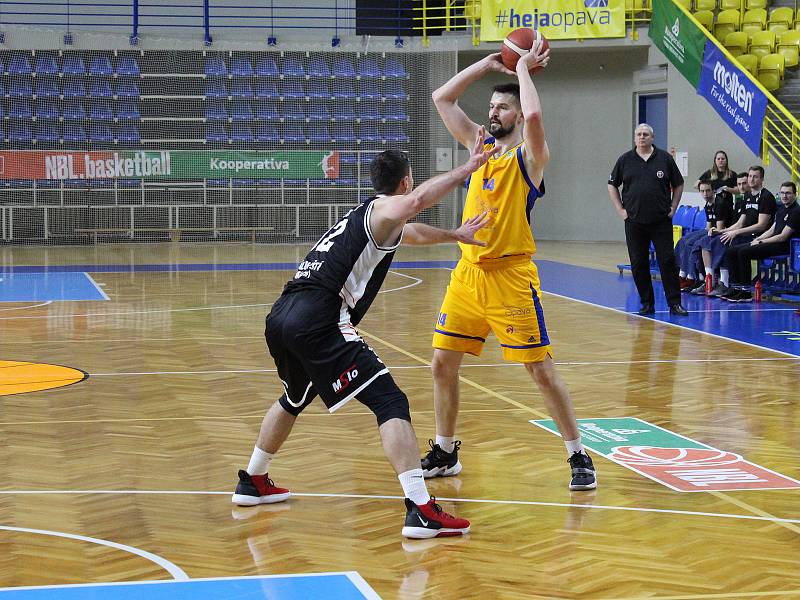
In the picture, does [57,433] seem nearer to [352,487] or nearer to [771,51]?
[352,487]

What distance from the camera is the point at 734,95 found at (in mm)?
16375

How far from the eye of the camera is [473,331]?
5301mm

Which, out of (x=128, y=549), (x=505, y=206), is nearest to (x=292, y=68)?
(x=505, y=206)

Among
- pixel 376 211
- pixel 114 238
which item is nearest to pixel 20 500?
pixel 376 211

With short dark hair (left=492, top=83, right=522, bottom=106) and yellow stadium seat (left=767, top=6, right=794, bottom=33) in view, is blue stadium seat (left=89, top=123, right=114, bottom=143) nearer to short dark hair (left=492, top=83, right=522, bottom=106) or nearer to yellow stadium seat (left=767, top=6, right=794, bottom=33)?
yellow stadium seat (left=767, top=6, right=794, bottom=33)

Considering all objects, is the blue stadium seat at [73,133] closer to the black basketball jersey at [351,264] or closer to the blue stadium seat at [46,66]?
the blue stadium seat at [46,66]

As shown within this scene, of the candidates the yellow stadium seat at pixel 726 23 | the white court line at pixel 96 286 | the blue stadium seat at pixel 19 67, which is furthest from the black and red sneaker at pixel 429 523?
the blue stadium seat at pixel 19 67

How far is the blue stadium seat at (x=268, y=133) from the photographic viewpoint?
23.9 meters

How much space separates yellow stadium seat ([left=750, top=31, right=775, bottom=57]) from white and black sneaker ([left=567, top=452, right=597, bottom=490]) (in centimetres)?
1527

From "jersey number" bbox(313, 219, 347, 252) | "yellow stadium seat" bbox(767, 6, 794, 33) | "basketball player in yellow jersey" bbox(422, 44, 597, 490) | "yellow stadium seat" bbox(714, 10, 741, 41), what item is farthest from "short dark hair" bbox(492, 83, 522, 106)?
"yellow stadium seat" bbox(714, 10, 741, 41)

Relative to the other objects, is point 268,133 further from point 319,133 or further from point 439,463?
point 439,463

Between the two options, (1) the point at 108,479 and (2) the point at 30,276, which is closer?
(1) the point at 108,479

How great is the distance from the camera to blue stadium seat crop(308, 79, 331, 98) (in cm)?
2411

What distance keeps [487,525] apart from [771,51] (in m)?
16.2
